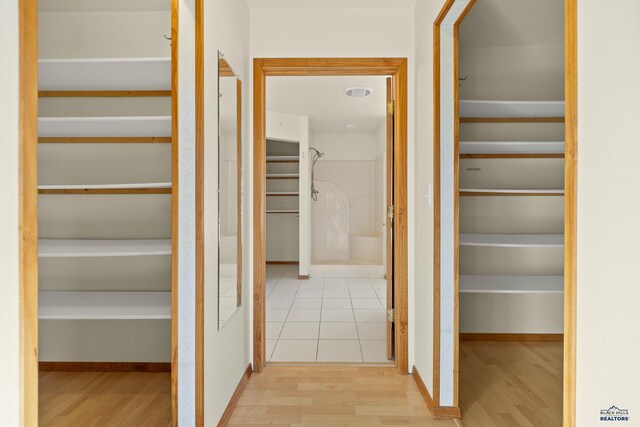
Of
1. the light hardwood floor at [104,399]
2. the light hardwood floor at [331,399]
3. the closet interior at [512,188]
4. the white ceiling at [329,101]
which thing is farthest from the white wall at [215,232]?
the white ceiling at [329,101]

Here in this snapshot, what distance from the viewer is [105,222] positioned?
260 centimetres

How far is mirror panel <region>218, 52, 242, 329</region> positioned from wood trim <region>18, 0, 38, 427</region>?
104 cm

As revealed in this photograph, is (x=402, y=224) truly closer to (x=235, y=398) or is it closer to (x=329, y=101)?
(x=235, y=398)

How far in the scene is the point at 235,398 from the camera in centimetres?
220

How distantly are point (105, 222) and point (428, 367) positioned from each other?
7.44 feet

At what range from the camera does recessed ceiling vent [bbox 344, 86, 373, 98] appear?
4473 millimetres

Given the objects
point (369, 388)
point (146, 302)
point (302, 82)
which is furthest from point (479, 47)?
point (146, 302)

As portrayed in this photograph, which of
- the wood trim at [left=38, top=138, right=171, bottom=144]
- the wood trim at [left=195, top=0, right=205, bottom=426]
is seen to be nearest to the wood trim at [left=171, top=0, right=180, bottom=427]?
the wood trim at [left=195, top=0, right=205, bottom=426]

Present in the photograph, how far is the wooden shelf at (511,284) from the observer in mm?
2547

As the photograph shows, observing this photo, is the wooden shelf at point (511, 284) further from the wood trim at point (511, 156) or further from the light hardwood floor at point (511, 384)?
the wood trim at point (511, 156)

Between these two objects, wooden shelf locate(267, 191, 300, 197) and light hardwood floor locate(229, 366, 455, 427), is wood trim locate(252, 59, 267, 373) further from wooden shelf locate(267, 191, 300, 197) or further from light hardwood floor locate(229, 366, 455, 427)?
wooden shelf locate(267, 191, 300, 197)

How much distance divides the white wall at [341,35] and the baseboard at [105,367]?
1.76m

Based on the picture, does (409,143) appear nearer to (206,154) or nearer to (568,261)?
(206,154)

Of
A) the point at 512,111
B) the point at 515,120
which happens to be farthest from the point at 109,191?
the point at 515,120
